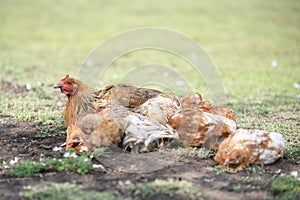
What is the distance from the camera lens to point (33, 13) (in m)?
15.9

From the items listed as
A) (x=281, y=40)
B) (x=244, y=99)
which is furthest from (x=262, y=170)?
(x=281, y=40)

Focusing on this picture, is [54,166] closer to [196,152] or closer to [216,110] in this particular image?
[196,152]

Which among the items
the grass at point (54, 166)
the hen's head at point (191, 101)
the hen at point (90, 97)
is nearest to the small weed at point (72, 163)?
the grass at point (54, 166)

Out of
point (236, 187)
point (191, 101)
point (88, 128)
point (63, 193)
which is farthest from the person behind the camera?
point (191, 101)

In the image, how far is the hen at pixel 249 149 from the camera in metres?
4.32

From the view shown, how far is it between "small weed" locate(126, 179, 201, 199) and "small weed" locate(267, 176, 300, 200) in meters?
0.61

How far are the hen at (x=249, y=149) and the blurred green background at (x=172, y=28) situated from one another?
3.08 m

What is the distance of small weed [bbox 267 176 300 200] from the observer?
3758 mm

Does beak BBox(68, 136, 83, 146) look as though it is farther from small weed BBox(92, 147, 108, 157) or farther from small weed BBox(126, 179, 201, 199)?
small weed BBox(126, 179, 201, 199)

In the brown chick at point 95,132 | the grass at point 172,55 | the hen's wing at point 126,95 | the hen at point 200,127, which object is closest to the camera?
the brown chick at point 95,132

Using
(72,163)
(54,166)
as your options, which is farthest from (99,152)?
(54,166)

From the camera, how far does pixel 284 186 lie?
3865mm

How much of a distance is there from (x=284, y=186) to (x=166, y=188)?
3.03 feet

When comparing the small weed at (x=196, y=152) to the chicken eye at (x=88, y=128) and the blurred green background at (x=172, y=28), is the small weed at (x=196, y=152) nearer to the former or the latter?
the chicken eye at (x=88, y=128)
